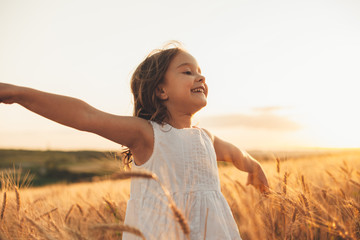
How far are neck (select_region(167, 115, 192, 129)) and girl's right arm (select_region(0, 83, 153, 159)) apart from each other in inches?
14.6

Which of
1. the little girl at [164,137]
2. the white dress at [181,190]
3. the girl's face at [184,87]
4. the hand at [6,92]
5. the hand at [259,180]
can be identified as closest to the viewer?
the hand at [6,92]

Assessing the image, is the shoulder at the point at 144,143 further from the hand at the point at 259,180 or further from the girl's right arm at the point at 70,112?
the hand at the point at 259,180

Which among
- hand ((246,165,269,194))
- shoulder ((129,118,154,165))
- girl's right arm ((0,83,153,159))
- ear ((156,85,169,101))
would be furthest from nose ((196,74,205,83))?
hand ((246,165,269,194))

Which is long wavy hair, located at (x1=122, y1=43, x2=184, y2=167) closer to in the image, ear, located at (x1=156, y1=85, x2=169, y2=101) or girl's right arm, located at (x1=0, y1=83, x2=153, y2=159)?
ear, located at (x1=156, y1=85, x2=169, y2=101)

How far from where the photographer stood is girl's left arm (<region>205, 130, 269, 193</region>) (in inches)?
82.4

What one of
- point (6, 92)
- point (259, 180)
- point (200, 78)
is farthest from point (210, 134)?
point (6, 92)

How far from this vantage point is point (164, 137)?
160 centimetres

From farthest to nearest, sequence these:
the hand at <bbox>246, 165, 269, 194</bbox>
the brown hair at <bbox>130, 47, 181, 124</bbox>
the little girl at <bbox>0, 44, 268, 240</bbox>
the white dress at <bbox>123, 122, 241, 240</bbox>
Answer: the hand at <bbox>246, 165, 269, 194</bbox>, the brown hair at <bbox>130, 47, 181, 124</bbox>, the white dress at <bbox>123, 122, 241, 240</bbox>, the little girl at <bbox>0, 44, 268, 240</bbox>

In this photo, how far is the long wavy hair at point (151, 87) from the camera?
1863mm

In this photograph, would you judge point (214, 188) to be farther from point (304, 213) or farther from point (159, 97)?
point (159, 97)

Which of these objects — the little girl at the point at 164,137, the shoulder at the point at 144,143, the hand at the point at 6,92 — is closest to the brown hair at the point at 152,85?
the little girl at the point at 164,137

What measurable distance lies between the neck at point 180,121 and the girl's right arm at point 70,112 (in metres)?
0.37

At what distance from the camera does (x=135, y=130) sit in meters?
1.50

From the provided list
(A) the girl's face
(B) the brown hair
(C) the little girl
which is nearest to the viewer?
(C) the little girl
